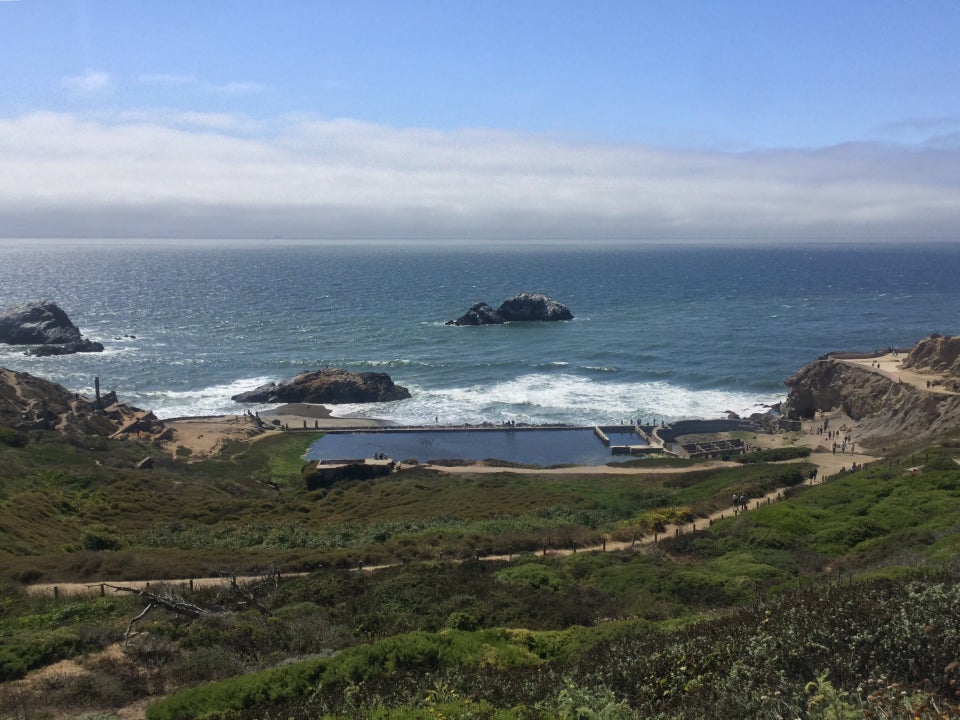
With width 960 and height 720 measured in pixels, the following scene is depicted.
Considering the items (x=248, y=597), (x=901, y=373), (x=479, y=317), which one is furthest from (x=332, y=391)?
(x=248, y=597)

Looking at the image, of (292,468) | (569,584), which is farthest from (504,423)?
(569,584)

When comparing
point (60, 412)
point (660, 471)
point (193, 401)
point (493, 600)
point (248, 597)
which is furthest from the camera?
point (193, 401)

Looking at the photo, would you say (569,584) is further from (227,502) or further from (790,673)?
(227,502)

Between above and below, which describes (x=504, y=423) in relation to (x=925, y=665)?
below

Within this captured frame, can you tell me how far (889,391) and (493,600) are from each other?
46240 millimetres

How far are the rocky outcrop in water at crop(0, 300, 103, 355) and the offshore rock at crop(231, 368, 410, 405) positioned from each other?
3534 centimetres

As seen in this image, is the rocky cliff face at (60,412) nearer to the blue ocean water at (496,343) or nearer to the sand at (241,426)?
the sand at (241,426)

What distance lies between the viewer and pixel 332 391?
226 feet

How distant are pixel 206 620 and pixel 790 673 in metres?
11.5

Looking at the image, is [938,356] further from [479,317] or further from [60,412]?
Answer: [479,317]

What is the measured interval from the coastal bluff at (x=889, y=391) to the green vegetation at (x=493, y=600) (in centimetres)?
1546

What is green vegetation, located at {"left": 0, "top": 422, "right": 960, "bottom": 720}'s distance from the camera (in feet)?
28.4

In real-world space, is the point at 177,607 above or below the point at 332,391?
above

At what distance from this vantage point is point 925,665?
800 centimetres
